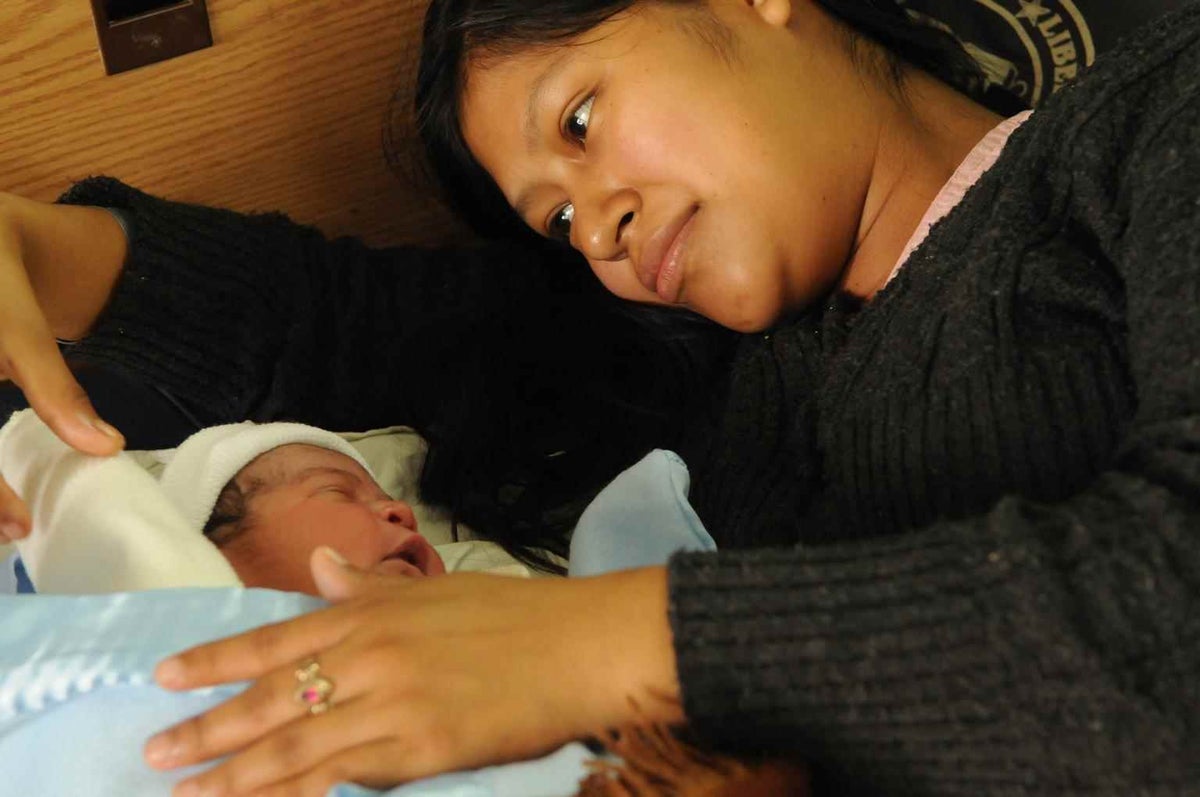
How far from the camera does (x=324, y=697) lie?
562mm

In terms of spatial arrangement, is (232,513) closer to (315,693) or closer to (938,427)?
(315,693)

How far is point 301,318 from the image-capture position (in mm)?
1069

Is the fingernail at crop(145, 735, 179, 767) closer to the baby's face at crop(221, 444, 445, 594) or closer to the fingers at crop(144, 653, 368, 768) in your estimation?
the fingers at crop(144, 653, 368, 768)

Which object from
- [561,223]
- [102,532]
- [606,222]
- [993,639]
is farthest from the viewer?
[561,223]

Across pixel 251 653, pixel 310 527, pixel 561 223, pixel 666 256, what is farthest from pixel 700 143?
pixel 251 653

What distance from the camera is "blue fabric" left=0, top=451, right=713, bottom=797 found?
0.56m

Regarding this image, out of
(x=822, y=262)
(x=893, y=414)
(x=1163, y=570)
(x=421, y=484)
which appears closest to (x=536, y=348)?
(x=421, y=484)

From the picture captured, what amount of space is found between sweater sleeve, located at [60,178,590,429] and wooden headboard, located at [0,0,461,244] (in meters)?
0.07

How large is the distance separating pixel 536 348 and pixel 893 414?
0.44 m

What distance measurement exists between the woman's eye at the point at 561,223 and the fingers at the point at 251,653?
21.4 inches

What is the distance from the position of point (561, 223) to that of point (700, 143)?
21cm

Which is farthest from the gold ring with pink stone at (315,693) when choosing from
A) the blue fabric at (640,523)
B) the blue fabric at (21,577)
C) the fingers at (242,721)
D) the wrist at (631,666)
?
the blue fabric at (21,577)

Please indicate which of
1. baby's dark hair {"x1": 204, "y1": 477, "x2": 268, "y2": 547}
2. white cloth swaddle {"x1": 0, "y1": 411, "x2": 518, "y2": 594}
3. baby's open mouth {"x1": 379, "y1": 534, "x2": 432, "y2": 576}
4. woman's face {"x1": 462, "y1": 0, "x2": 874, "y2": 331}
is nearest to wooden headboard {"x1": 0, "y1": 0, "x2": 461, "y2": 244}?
woman's face {"x1": 462, "y1": 0, "x2": 874, "y2": 331}

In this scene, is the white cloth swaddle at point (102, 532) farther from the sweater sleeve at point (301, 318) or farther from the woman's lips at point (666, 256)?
the woman's lips at point (666, 256)
